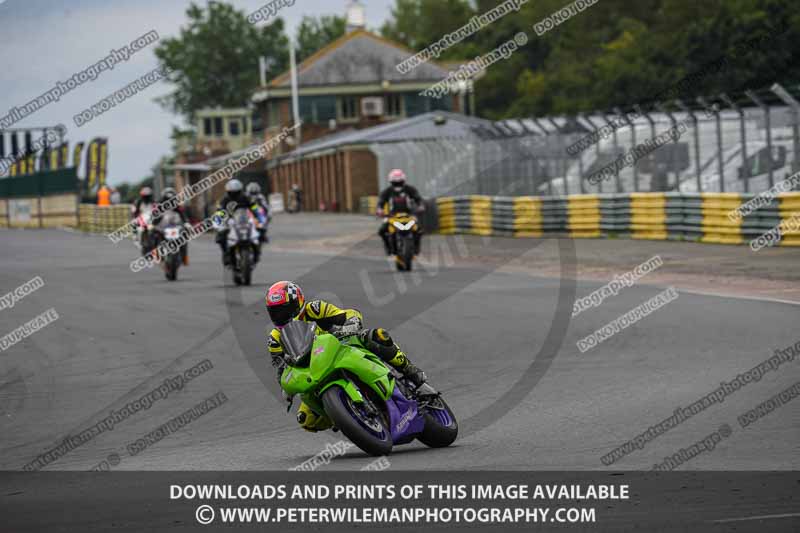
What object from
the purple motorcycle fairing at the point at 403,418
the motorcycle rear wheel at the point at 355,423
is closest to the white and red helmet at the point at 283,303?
the motorcycle rear wheel at the point at 355,423

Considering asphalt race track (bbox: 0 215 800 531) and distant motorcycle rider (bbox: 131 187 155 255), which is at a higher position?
distant motorcycle rider (bbox: 131 187 155 255)

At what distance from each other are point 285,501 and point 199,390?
17.0 feet

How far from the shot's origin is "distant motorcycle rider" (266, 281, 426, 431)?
822 centimetres

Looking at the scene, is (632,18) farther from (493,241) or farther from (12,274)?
(12,274)

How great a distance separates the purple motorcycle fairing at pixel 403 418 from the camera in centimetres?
812

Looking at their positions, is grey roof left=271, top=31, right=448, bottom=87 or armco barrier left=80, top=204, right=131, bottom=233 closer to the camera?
armco barrier left=80, top=204, right=131, bottom=233

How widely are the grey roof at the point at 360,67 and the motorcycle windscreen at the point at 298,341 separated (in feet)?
231

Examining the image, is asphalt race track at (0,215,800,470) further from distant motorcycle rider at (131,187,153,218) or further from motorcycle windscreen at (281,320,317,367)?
distant motorcycle rider at (131,187,153,218)

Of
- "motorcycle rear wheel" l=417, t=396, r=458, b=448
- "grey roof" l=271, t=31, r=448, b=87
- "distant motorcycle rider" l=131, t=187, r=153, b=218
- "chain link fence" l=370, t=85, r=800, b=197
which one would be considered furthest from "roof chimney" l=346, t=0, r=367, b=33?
"motorcycle rear wheel" l=417, t=396, r=458, b=448

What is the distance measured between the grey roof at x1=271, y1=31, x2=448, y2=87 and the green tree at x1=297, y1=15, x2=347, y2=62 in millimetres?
48282

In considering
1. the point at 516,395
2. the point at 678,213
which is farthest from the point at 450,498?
the point at 678,213

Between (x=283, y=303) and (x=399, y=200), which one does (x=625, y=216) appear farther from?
(x=283, y=303)

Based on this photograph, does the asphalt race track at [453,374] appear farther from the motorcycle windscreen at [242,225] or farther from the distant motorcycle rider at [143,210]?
the distant motorcycle rider at [143,210]

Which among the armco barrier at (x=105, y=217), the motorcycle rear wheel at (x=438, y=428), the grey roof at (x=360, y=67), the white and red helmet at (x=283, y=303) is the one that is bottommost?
the armco barrier at (x=105, y=217)
